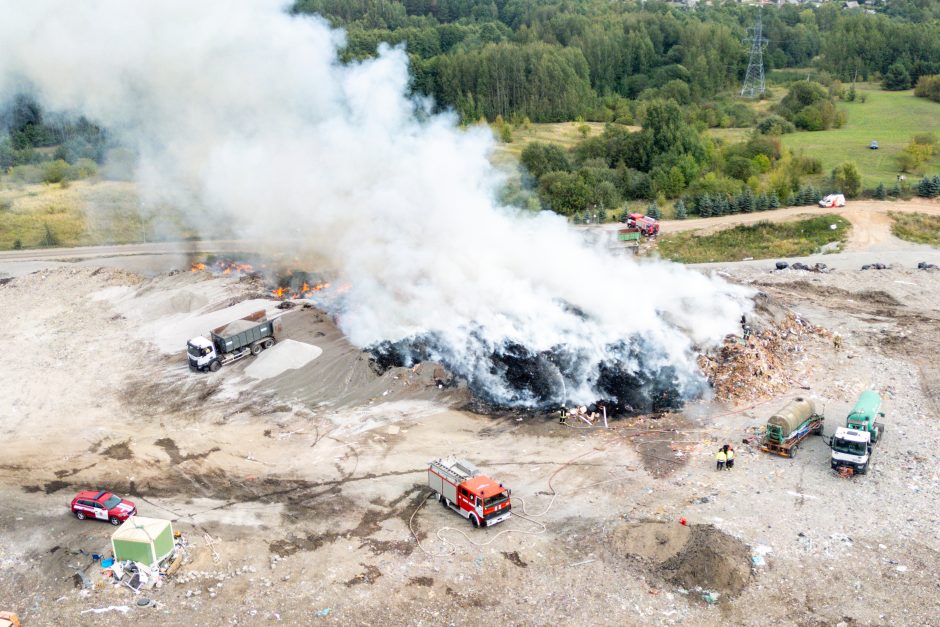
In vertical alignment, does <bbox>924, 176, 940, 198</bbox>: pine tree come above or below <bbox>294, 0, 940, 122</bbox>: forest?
below

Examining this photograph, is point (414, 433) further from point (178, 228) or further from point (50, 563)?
point (178, 228)

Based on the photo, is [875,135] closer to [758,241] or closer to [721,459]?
[758,241]

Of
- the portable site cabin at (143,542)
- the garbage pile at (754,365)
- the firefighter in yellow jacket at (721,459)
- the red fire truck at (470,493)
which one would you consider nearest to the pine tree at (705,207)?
the garbage pile at (754,365)

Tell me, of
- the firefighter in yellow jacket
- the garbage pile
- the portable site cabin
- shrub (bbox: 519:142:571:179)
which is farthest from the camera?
shrub (bbox: 519:142:571:179)

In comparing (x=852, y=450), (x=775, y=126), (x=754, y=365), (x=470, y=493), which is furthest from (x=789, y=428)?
(x=775, y=126)

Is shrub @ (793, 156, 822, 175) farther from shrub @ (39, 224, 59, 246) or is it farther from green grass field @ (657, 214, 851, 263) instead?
shrub @ (39, 224, 59, 246)

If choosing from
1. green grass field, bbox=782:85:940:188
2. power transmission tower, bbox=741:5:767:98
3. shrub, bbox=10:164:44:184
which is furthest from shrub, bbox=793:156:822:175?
shrub, bbox=10:164:44:184

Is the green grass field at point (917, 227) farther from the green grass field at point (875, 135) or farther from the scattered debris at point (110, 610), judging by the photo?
the scattered debris at point (110, 610)

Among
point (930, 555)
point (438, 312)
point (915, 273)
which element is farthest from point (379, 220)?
point (915, 273)
